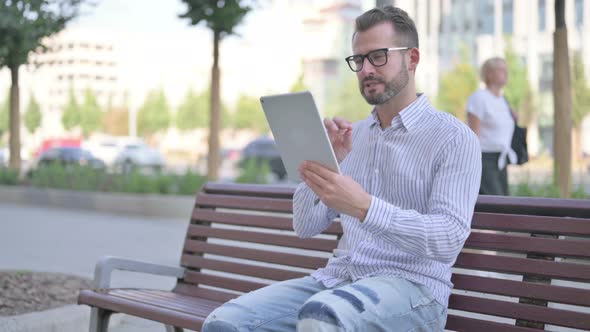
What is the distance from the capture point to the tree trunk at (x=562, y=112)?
8.95 m

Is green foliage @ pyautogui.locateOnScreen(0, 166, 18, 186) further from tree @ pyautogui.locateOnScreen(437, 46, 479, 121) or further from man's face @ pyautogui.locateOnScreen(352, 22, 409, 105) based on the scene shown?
tree @ pyautogui.locateOnScreen(437, 46, 479, 121)

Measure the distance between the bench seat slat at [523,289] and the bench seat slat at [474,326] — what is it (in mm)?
114

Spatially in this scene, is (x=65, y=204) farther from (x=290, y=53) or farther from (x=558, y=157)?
(x=290, y=53)

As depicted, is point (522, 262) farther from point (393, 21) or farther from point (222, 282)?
point (222, 282)

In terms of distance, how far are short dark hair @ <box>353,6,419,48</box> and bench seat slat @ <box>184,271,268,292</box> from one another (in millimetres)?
1504

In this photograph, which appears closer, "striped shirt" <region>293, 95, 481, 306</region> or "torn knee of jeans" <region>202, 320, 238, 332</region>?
"striped shirt" <region>293, 95, 481, 306</region>

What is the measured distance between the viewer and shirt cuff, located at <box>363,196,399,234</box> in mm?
2588

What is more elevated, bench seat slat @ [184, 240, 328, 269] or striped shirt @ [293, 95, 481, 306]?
striped shirt @ [293, 95, 481, 306]

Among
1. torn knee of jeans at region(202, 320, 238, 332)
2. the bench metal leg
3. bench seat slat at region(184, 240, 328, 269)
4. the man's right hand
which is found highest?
the man's right hand

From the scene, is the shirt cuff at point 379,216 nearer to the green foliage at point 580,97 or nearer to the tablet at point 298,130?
the tablet at point 298,130

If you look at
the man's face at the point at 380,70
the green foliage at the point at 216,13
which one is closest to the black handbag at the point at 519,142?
the man's face at the point at 380,70

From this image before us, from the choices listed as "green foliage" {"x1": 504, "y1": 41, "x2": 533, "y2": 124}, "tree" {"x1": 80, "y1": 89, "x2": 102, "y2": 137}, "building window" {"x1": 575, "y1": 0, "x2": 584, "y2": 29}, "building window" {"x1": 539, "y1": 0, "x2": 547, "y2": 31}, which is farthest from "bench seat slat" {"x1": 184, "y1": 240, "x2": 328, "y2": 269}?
"tree" {"x1": 80, "y1": 89, "x2": 102, "y2": 137}

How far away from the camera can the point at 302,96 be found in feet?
8.46

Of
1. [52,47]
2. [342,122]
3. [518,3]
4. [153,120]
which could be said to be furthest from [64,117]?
[342,122]
